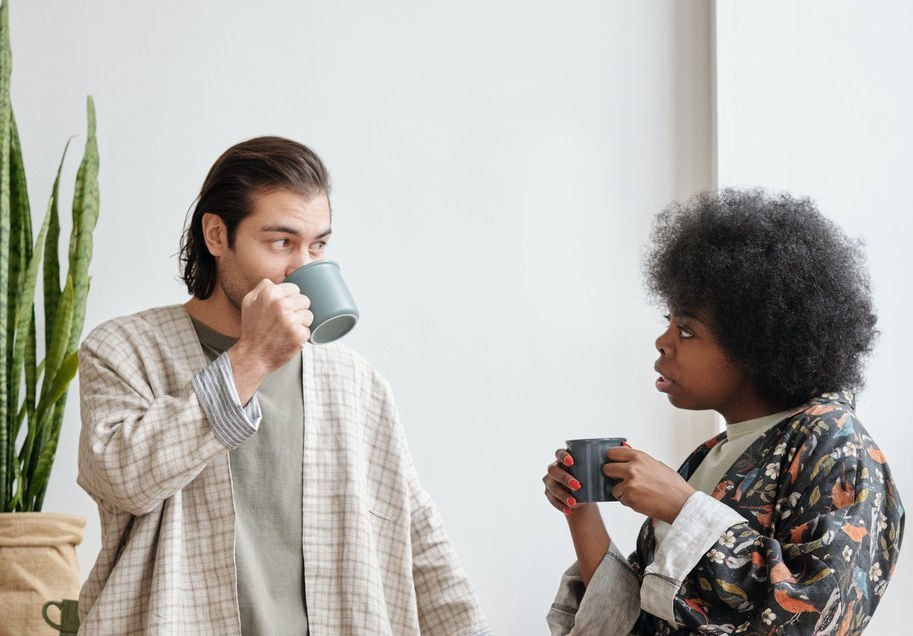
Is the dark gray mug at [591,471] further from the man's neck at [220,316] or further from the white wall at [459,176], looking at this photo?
the white wall at [459,176]

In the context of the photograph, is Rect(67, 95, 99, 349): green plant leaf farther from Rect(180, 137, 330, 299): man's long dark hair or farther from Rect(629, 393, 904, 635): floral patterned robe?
Rect(629, 393, 904, 635): floral patterned robe

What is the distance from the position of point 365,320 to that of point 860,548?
1222mm

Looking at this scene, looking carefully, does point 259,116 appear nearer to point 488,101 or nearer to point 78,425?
point 488,101

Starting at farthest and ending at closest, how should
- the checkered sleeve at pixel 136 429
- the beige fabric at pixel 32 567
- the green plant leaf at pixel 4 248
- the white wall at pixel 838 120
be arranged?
the white wall at pixel 838 120, the green plant leaf at pixel 4 248, the beige fabric at pixel 32 567, the checkered sleeve at pixel 136 429

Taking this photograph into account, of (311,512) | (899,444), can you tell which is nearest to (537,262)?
(899,444)

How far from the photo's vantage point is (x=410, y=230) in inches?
84.0

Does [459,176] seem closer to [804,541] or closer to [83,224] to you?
→ [83,224]

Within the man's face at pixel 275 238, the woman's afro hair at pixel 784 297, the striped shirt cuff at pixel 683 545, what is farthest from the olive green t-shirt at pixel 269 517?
the woman's afro hair at pixel 784 297

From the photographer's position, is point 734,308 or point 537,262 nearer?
point 734,308

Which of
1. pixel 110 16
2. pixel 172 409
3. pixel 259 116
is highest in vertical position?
pixel 110 16

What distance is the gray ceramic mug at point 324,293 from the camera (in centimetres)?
122

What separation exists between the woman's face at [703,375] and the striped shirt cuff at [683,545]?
178mm

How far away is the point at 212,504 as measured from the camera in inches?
50.2

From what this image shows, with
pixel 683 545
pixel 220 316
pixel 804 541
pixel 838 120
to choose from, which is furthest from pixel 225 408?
pixel 838 120
